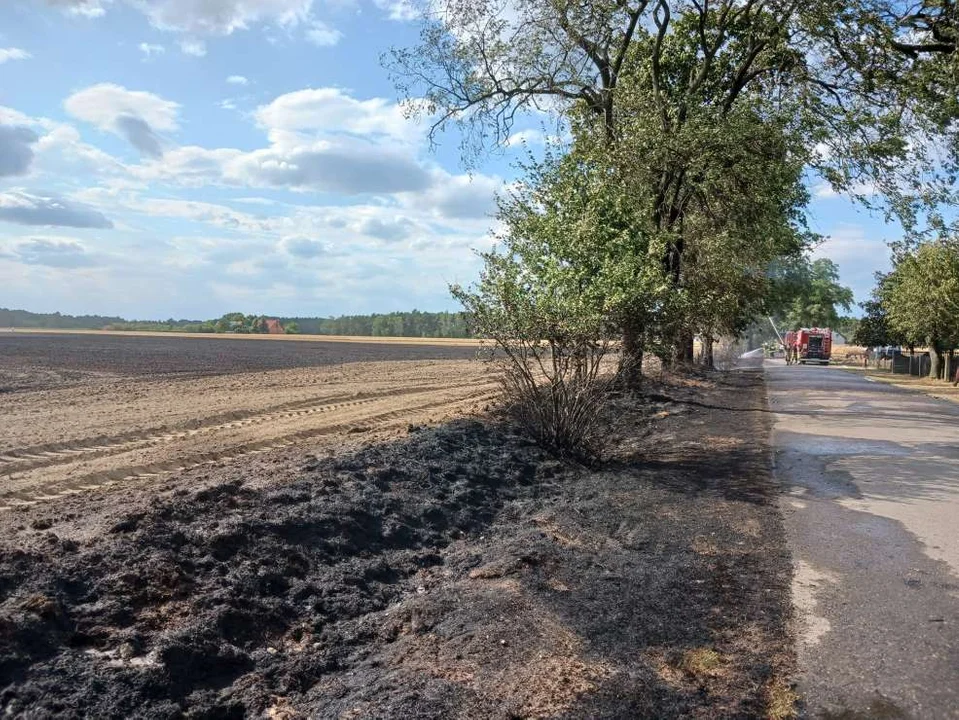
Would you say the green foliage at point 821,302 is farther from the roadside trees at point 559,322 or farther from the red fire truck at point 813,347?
the roadside trees at point 559,322

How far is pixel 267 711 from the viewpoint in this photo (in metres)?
3.83

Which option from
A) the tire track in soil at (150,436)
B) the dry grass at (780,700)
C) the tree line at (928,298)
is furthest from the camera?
the tree line at (928,298)

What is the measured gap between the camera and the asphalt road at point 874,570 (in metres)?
4.18

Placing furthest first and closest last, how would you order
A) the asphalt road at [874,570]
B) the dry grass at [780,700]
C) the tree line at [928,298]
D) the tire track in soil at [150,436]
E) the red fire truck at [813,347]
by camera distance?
the red fire truck at [813,347] < the tree line at [928,298] < the tire track in soil at [150,436] < the asphalt road at [874,570] < the dry grass at [780,700]

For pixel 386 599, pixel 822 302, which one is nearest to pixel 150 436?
pixel 386 599

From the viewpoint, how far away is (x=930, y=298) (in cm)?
3469

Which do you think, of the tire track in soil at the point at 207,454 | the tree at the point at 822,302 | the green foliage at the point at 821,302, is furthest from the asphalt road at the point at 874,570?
the tree at the point at 822,302

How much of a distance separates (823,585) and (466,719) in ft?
11.0

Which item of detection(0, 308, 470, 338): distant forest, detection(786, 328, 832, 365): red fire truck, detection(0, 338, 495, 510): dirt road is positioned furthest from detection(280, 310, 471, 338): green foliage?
detection(0, 338, 495, 510): dirt road

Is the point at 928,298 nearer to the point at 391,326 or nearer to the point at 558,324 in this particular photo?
the point at 558,324

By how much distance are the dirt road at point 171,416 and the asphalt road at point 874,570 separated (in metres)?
6.08

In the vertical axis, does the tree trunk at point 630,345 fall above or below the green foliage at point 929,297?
below

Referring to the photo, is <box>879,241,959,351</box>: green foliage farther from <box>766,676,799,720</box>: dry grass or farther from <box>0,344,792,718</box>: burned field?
<box>766,676,799,720</box>: dry grass

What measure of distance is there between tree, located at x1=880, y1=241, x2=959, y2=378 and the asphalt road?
69.8 feet
